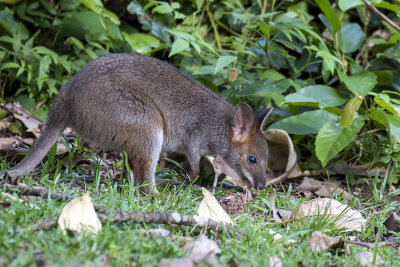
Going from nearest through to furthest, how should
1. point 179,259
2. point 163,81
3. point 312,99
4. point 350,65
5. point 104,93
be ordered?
point 179,259, point 104,93, point 163,81, point 312,99, point 350,65

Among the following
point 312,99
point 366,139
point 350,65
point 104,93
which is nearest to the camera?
point 104,93

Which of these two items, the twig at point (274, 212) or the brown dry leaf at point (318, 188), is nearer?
the twig at point (274, 212)

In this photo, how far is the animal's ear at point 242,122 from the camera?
6008mm

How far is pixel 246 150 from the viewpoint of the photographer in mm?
6211

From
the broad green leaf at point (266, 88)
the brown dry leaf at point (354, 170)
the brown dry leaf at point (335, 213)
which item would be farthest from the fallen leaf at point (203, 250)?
the brown dry leaf at point (354, 170)

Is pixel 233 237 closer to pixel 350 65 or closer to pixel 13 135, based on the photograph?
pixel 13 135

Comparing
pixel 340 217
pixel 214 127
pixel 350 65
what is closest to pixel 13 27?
pixel 214 127

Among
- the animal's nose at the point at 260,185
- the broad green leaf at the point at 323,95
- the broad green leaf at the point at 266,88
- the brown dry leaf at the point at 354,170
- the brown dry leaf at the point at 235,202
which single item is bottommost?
the brown dry leaf at the point at 354,170

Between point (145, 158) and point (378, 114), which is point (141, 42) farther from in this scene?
point (378, 114)

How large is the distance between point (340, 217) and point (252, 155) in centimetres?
175

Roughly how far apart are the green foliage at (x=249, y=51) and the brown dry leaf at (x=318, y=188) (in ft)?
2.12

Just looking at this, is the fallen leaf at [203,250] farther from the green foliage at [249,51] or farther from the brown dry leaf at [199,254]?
the green foliage at [249,51]

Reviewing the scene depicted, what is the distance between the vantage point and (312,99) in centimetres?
636

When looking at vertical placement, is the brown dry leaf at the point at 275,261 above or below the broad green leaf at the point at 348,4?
below
